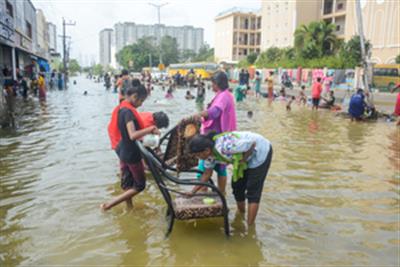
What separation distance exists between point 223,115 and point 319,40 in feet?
141

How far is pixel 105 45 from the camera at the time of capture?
18300 cm

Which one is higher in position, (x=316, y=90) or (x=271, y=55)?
(x=271, y=55)

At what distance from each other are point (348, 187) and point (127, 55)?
294 ft

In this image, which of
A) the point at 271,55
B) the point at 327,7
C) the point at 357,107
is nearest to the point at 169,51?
the point at 271,55

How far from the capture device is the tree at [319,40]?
44219 millimetres

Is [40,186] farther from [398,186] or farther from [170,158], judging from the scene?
[398,186]

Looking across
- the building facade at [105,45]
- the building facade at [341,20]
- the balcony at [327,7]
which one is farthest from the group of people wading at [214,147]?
the building facade at [105,45]

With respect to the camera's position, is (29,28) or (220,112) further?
(29,28)

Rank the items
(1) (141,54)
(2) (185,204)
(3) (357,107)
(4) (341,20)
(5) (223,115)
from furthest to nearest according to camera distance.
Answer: (1) (141,54) < (4) (341,20) < (3) (357,107) < (5) (223,115) < (2) (185,204)

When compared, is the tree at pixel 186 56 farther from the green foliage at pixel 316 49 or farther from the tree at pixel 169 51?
the green foliage at pixel 316 49

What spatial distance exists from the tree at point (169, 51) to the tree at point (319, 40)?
53.1 meters

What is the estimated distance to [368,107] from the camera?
48.1 ft

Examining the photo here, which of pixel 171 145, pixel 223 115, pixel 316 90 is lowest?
pixel 171 145

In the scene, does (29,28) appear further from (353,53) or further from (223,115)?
(223,115)
